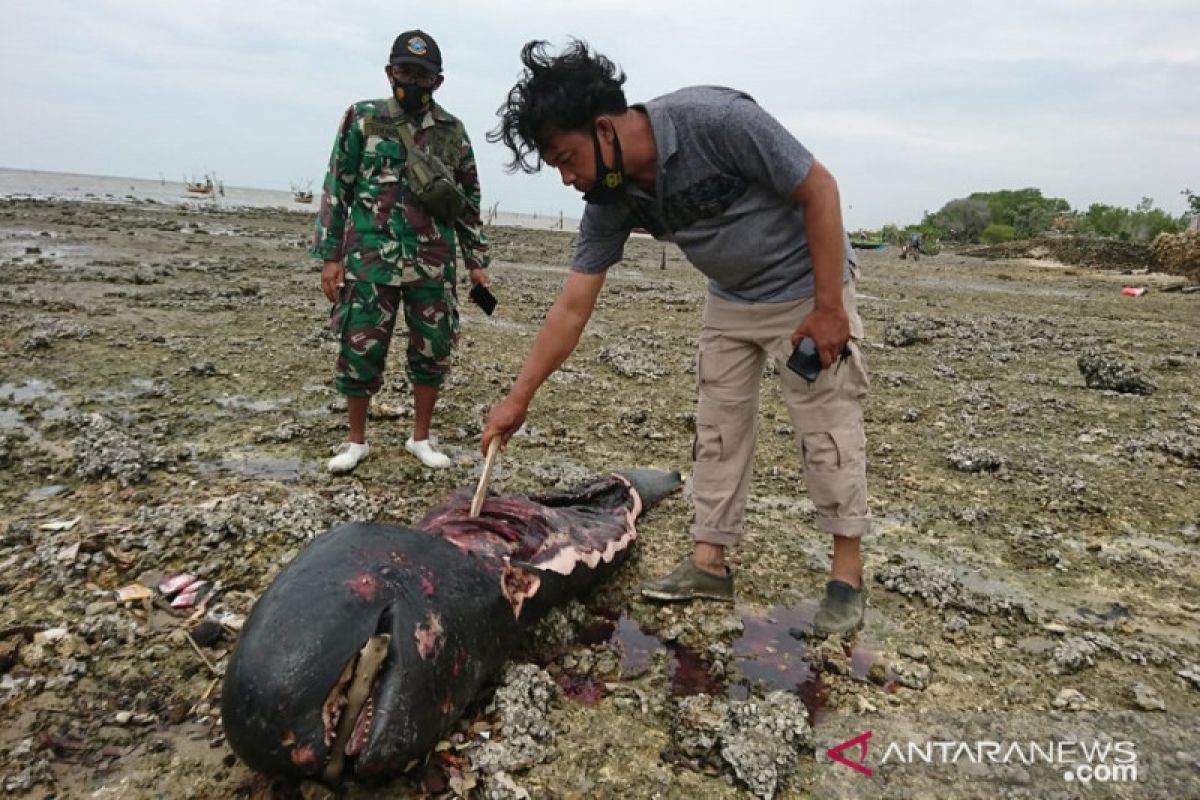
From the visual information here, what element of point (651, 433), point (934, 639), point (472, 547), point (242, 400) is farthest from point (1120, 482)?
point (242, 400)

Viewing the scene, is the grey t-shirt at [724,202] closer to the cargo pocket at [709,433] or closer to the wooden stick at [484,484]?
the cargo pocket at [709,433]

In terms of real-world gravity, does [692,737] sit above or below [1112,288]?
below

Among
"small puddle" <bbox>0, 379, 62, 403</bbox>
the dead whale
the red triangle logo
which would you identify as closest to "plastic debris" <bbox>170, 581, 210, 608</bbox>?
the dead whale

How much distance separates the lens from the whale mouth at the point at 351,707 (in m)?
1.75

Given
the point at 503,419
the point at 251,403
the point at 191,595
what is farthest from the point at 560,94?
the point at 251,403

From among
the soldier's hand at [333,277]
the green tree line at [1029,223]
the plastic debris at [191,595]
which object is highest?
the green tree line at [1029,223]

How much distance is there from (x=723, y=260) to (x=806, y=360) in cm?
46

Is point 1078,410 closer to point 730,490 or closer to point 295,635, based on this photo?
point 730,490

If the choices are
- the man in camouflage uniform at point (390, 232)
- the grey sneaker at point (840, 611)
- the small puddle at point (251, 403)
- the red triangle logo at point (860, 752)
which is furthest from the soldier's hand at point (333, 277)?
the red triangle logo at point (860, 752)

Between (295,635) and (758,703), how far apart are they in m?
1.36

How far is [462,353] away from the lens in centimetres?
691

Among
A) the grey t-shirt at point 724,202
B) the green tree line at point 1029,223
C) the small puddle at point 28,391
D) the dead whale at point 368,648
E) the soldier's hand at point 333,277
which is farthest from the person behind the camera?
the green tree line at point 1029,223

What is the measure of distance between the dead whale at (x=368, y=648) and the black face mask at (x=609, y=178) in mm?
1234

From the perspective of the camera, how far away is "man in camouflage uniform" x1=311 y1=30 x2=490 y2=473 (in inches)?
147
